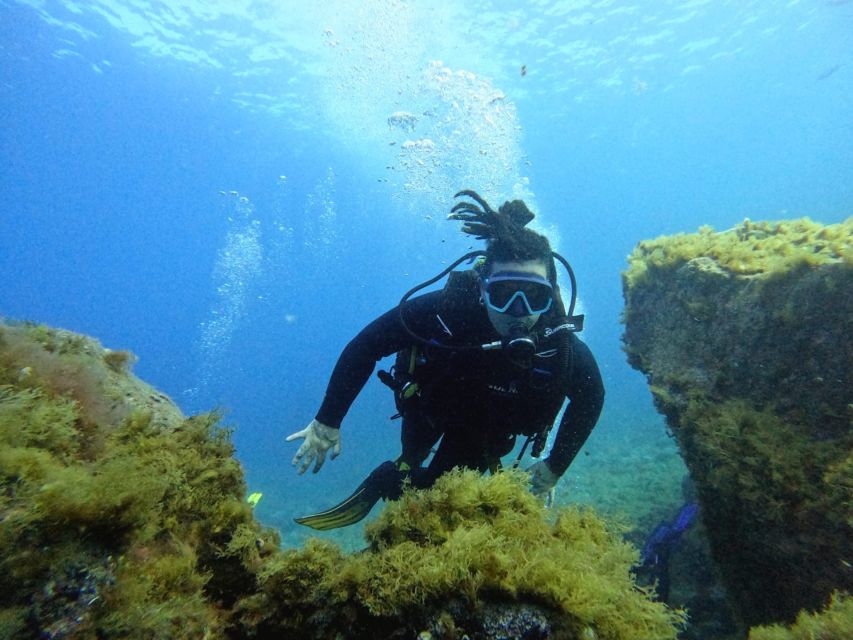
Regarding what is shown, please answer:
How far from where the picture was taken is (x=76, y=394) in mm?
2367

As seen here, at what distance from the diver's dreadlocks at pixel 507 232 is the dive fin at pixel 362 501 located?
2572mm

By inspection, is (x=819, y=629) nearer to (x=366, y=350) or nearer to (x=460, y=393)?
(x=460, y=393)

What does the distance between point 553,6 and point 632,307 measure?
93.7 ft


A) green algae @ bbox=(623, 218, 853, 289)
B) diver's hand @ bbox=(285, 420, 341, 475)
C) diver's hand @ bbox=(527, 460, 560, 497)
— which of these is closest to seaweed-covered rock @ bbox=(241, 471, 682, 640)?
diver's hand @ bbox=(285, 420, 341, 475)

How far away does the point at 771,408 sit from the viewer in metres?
3.75

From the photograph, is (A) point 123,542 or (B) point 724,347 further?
(B) point 724,347

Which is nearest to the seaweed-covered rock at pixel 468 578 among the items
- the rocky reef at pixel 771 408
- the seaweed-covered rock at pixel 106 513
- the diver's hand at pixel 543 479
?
the seaweed-covered rock at pixel 106 513

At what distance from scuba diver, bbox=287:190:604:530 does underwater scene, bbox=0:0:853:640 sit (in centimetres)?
3

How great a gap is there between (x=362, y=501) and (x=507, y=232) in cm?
318

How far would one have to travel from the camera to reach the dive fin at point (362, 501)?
3.71 metres

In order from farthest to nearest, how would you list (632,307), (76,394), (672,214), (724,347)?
(672,214) < (632,307) < (724,347) < (76,394)

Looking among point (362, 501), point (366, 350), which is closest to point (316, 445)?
point (366, 350)

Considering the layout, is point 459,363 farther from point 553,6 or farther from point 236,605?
point 553,6

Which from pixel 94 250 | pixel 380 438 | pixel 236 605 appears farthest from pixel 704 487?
pixel 94 250
